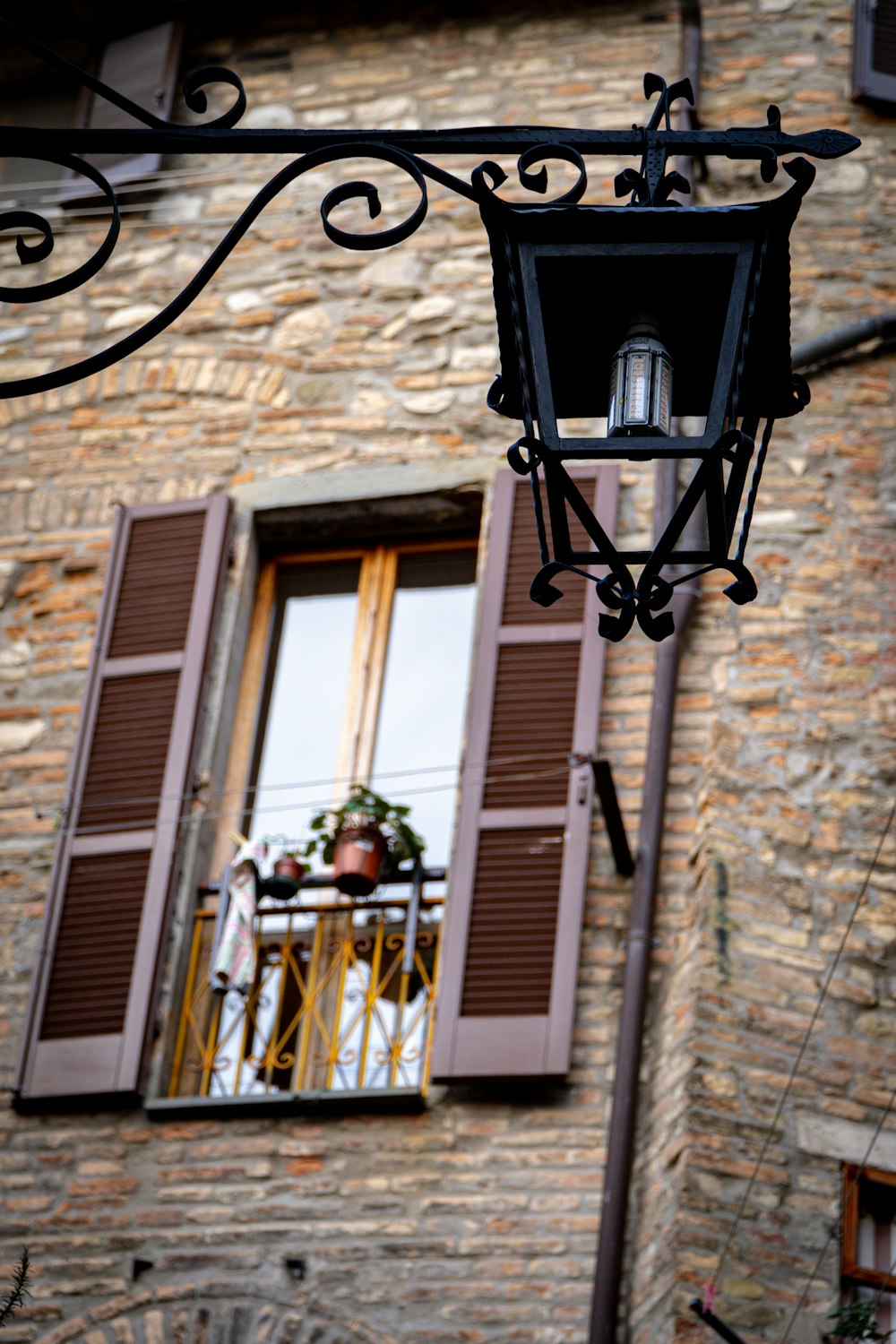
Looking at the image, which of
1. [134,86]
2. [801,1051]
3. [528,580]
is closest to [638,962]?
[801,1051]

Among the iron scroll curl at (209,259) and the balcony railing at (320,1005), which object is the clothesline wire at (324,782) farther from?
the iron scroll curl at (209,259)

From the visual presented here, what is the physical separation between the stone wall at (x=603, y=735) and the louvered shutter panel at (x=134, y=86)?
0.52 feet

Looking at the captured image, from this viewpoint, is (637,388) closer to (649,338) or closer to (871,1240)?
(649,338)

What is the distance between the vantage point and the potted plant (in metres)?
7.02

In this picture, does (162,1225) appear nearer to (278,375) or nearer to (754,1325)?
(754,1325)

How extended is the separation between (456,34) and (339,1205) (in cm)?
496

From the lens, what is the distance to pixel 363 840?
7047 mm

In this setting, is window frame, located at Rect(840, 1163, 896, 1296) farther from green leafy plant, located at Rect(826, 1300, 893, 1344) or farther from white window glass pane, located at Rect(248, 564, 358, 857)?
white window glass pane, located at Rect(248, 564, 358, 857)

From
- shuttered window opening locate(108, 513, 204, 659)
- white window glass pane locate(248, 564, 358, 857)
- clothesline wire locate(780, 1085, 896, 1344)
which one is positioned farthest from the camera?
shuttered window opening locate(108, 513, 204, 659)

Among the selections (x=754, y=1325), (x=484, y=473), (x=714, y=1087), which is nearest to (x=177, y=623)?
(x=484, y=473)

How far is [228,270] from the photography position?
8648 millimetres

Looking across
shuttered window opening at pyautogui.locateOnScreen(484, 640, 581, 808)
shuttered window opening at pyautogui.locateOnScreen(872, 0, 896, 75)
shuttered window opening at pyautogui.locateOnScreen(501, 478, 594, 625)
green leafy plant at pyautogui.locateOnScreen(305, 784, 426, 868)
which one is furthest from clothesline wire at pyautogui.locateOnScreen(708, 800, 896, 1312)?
shuttered window opening at pyautogui.locateOnScreen(872, 0, 896, 75)

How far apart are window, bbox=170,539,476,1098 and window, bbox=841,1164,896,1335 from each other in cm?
139

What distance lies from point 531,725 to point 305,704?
1.05 meters
